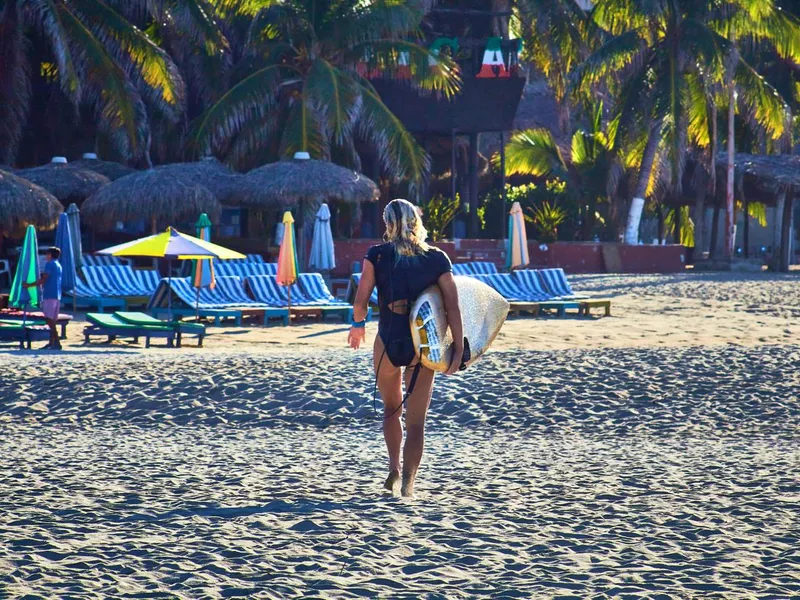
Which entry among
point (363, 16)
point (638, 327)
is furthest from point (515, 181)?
point (638, 327)

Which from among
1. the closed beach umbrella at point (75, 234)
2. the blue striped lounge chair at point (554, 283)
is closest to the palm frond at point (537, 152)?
the blue striped lounge chair at point (554, 283)

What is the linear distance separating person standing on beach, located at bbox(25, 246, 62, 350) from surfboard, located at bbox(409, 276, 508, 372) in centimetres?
732

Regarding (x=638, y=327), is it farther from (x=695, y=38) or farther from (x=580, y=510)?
(x=695, y=38)

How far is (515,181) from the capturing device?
3494 centimetres

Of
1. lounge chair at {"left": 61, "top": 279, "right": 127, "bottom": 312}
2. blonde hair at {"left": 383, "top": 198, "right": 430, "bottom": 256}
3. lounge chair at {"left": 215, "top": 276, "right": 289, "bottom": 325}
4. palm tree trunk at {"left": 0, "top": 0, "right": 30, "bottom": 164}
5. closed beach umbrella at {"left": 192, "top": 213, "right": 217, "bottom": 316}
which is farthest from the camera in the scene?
palm tree trunk at {"left": 0, "top": 0, "right": 30, "bottom": 164}

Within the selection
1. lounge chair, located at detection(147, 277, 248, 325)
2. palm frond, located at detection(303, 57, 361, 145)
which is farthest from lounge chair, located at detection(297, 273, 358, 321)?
palm frond, located at detection(303, 57, 361, 145)

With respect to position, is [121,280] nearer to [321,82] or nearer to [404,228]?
[321,82]

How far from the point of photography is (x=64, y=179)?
20.9m

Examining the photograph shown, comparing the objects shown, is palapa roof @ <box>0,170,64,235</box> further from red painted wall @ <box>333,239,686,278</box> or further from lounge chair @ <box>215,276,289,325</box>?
red painted wall @ <box>333,239,686,278</box>

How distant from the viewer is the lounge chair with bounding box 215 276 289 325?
1600cm

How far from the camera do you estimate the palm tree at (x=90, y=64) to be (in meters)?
21.5

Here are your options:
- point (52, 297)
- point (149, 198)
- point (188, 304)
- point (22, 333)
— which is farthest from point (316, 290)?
point (52, 297)

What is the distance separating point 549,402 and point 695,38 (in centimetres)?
2070

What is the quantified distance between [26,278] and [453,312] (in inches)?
342
